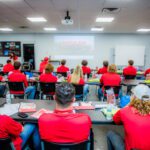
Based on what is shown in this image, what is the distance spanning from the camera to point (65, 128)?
1.55 meters

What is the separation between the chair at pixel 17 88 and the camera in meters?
4.40

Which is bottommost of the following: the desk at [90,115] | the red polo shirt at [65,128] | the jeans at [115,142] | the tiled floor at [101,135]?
the tiled floor at [101,135]

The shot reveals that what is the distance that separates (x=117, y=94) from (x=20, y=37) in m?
8.25

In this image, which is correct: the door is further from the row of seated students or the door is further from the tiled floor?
the row of seated students

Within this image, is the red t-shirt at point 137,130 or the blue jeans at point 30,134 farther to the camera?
the blue jeans at point 30,134

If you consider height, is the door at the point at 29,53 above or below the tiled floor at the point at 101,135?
above

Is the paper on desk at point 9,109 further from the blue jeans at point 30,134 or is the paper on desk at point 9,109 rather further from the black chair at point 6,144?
the black chair at point 6,144

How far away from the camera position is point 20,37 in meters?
11.1

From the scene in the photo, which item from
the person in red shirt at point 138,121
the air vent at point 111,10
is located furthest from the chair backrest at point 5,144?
the air vent at point 111,10

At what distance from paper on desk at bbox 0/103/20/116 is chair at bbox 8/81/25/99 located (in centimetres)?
177

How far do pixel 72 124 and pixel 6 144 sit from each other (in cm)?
61

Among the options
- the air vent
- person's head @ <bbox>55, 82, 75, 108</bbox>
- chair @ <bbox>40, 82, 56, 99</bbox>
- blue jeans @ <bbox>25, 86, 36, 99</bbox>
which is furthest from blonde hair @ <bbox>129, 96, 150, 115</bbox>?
the air vent

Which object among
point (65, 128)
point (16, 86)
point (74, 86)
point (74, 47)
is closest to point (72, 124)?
point (65, 128)

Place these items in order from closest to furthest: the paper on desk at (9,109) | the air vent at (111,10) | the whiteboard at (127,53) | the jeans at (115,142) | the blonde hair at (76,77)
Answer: the jeans at (115,142)
the paper on desk at (9,109)
the blonde hair at (76,77)
the air vent at (111,10)
the whiteboard at (127,53)
